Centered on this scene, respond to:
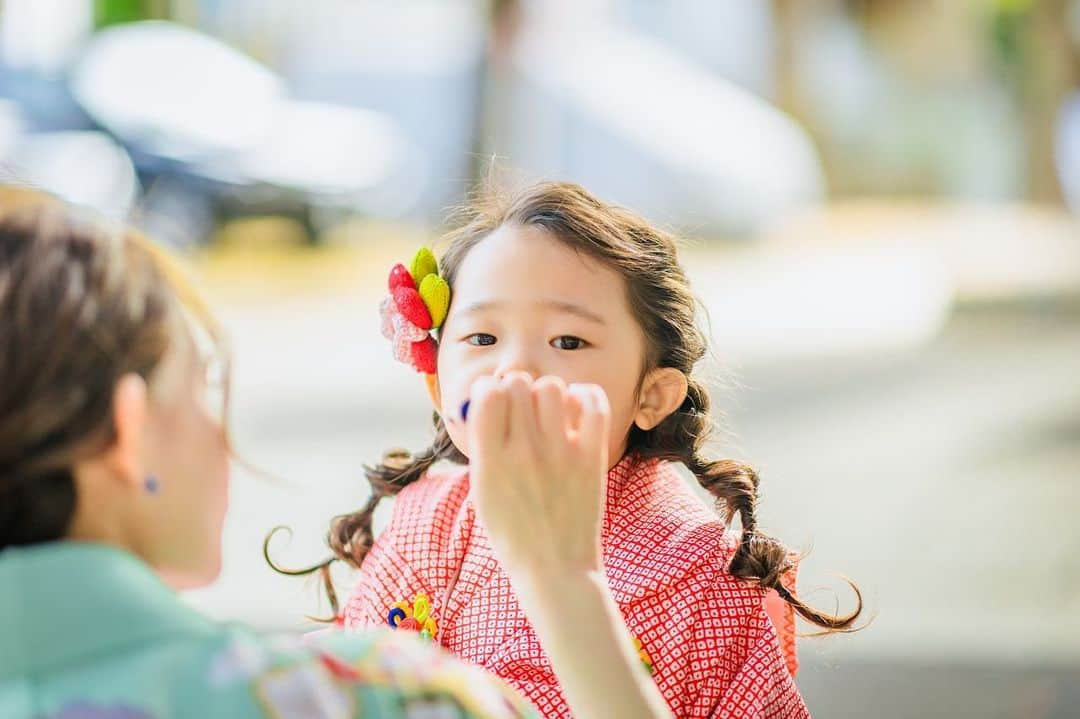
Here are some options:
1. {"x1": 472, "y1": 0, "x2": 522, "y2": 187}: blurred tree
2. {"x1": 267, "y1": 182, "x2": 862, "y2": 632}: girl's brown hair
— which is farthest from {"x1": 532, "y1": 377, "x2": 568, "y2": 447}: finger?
{"x1": 472, "y1": 0, "x2": 522, "y2": 187}: blurred tree

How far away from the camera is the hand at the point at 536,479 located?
1.27 m

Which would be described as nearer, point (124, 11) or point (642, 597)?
point (642, 597)

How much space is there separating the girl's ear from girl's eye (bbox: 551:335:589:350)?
0.42 ft

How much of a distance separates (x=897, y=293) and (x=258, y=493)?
668cm

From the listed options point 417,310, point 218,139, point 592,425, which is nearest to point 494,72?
point 218,139

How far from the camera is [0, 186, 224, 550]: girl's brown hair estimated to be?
3.57 ft

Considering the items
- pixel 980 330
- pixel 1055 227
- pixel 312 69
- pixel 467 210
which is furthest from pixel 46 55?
pixel 467 210

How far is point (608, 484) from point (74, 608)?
3.08ft

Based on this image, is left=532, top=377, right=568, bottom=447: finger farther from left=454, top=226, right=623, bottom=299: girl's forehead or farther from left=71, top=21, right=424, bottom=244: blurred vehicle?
left=71, top=21, right=424, bottom=244: blurred vehicle

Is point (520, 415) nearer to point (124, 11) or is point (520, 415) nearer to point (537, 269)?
point (537, 269)

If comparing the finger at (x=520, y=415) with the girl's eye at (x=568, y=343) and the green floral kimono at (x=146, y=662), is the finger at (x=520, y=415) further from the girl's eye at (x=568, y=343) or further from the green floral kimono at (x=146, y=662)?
the girl's eye at (x=568, y=343)

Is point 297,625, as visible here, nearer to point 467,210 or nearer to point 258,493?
point 258,493

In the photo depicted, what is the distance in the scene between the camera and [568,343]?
1.79 metres

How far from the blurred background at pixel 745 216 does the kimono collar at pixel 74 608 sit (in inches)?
16.3
